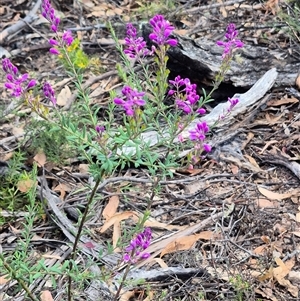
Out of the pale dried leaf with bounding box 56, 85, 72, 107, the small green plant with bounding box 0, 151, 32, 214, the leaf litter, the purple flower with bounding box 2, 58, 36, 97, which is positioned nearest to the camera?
the purple flower with bounding box 2, 58, 36, 97

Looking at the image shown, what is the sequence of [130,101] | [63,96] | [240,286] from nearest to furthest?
[130,101], [240,286], [63,96]

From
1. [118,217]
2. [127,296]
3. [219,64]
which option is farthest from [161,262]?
[219,64]

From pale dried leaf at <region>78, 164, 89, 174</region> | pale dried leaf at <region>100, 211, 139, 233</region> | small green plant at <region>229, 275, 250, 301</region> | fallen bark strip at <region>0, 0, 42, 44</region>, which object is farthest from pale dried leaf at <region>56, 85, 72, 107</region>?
small green plant at <region>229, 275, 250, 301</region>

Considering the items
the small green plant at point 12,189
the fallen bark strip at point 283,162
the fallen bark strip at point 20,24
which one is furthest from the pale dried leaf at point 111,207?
the fallen bark strip at point 20,24

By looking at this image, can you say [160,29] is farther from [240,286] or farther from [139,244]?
[240,286]

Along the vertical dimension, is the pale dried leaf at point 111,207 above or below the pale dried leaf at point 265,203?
above

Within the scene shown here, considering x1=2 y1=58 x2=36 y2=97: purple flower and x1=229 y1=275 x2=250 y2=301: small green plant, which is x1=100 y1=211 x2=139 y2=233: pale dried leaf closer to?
x1=229 y1=275 x2=250 y2=301: small green plant

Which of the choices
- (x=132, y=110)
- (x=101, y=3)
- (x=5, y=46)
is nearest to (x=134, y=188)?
(x=132, y=110)

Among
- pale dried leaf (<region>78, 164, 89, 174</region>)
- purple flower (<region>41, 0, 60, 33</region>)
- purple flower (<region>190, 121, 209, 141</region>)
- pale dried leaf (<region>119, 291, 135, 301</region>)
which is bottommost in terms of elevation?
pale dried leaf (<region>78, 164, 89, 174</region>)

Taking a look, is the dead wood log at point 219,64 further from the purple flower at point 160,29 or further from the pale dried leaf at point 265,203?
the purple flower at point 160,29

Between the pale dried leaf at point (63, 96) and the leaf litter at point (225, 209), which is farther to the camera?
the pale dried leaf at point (63, 96)

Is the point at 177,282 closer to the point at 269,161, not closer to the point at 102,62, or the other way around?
the point at 269,161

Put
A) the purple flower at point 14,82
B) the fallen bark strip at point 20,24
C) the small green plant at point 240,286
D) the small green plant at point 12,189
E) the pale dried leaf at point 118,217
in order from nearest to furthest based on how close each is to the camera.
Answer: the purple flower at point 14,82 → the small green plant at point 240,286 → the pale dried leaf at point 118,217 → the small green plant at point 12,189 → the fallen bark strip at point 20,24

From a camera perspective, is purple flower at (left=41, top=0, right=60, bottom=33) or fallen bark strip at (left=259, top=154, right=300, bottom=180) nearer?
purple flower at (left=41, top=0, right=60, bottom=33)
